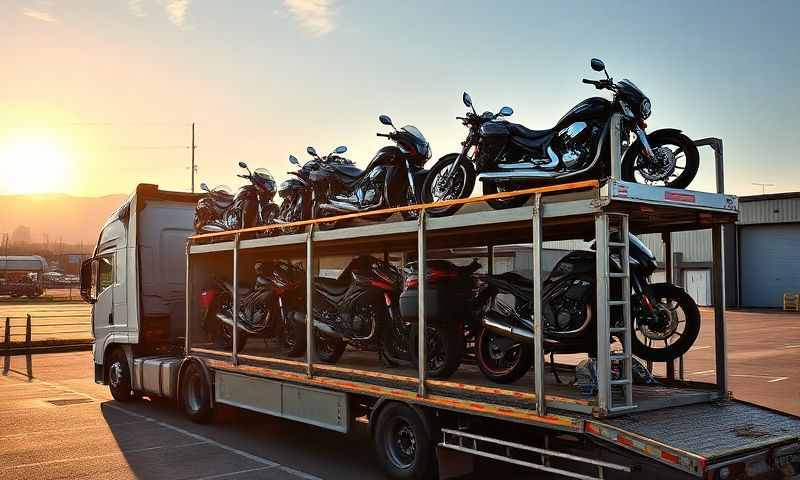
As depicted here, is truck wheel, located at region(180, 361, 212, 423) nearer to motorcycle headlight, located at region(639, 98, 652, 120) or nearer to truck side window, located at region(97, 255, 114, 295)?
truck side window, located at region(97, 255, 114, 295)

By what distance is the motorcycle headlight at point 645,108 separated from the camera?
6.81 metres

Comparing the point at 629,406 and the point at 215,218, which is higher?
the point at 215,218

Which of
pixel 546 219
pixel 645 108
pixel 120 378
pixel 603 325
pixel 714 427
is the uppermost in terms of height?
pixel 645 108

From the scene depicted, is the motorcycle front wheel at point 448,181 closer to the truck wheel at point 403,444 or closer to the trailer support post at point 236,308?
the truck wheel at point 403,444

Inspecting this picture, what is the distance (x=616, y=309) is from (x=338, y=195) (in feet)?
15.5

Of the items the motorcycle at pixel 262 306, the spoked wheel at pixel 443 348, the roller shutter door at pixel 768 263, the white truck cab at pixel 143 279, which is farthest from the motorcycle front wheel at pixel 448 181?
the roller shutter door at pixel 768 263

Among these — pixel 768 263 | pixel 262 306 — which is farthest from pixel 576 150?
pixel 768 263

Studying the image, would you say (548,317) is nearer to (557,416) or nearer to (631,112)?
(557,416)

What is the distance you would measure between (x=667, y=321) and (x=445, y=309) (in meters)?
2.04

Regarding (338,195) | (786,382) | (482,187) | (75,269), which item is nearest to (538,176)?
(482,187)

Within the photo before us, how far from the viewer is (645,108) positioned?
6.82m

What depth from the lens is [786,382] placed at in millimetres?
13789

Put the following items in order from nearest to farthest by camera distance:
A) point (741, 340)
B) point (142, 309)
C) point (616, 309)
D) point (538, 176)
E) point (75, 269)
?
1. point (616, 309)
2. point (538, 176)
3. point (142, 309)
4. point (741, 340)
5. point (75, 269)

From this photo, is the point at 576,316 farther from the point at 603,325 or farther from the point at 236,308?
the point at 236,308
